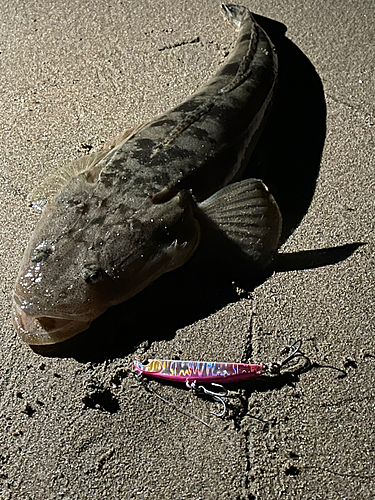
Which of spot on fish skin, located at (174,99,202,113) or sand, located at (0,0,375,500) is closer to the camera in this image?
sand, located at (0,0,375,500)

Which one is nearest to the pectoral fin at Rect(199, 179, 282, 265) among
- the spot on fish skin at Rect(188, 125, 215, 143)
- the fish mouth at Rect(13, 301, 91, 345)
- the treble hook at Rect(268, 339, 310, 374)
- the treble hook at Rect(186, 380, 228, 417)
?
the spot on fish skin at Rect(188, 125, 215, 143)

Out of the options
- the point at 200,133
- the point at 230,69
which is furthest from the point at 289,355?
the point at 230,69

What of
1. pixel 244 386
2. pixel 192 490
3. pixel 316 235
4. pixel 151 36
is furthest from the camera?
pixel 151 36

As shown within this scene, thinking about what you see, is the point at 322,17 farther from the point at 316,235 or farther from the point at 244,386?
the point at 244,386

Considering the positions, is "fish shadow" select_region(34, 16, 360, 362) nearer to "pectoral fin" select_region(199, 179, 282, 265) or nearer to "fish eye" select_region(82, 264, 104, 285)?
"pectoral fin" select_region(199, 179, 282, 265)

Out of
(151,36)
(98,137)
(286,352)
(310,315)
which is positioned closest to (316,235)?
(310,315)

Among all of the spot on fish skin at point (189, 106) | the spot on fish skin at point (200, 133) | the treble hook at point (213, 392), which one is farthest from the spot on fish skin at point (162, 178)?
the treble hook at point (213, 392)
